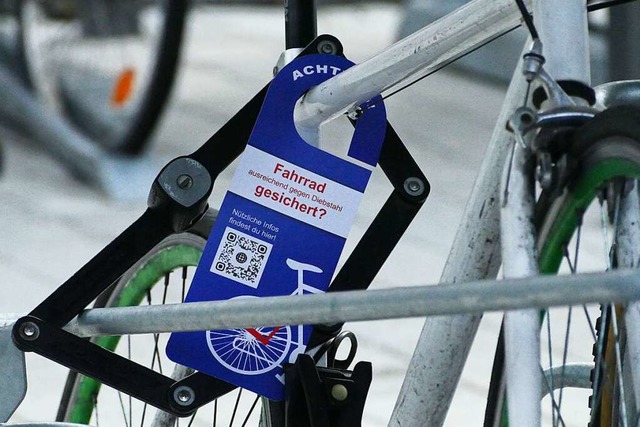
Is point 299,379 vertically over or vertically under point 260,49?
under

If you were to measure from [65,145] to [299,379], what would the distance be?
3.26 meters

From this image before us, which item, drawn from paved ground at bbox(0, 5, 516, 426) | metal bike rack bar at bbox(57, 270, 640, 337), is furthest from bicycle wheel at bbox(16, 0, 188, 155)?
metal bike rack bar at bbox(57, 270, 640, 337)

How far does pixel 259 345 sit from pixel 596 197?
0.40m

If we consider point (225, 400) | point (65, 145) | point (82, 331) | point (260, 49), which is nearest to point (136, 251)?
point (82, 331)

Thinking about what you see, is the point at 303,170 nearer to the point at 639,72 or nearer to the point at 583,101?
the point at 583,101

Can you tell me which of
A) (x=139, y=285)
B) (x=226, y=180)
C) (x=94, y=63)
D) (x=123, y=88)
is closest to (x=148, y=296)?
(x=139, y=285)

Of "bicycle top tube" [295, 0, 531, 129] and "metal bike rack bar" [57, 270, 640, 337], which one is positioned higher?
"bicycle top tube" [295, 0, 531, 129]

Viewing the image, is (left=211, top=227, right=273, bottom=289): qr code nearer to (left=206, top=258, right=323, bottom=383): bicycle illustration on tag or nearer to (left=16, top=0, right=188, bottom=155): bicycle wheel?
(left=206, top=258, right=323, bottom=383): bicycle illustration on tag

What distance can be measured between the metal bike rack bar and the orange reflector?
10.8ft

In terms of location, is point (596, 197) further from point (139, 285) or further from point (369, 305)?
point (139, 285)

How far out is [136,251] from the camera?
51.8 inches

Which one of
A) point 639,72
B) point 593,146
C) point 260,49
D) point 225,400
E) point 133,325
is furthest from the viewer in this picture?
point 260,49

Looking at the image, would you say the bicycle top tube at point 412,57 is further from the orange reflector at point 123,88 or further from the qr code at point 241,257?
the orange reflector at point 123,88

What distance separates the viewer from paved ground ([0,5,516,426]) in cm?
293
